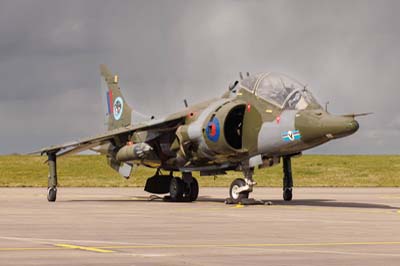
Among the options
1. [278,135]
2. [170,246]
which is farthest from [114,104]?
[170,246]

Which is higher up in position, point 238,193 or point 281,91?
point 281,91

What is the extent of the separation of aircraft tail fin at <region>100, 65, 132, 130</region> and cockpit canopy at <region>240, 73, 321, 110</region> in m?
10.3

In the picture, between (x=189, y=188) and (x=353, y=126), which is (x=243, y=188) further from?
(x=353, y=126)

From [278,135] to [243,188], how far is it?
2.27 meters

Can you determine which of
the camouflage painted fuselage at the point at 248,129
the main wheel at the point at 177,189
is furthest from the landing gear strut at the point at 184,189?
the camouflage painted fuselage at the point at 248,129

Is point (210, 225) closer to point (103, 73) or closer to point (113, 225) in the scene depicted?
point (113, 225)

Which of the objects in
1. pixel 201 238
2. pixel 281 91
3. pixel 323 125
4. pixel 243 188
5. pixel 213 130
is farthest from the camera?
pixel 213 130

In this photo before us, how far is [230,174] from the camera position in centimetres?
6462

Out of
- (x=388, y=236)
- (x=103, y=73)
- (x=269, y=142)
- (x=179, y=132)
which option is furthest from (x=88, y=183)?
(x=388, y=236)

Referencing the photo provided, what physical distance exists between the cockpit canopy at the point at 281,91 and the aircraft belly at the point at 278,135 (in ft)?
1.40

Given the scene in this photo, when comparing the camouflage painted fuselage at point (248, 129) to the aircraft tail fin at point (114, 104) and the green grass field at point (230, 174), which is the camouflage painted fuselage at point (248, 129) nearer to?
the aircraft tail fin at point (114, 104)

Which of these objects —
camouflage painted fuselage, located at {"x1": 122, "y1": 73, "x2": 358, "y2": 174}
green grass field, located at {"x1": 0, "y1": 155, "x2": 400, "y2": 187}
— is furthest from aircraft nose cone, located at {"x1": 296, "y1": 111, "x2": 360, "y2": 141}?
green grass field, located at {"x1": 0, "y1": 155, "x2": 400, "y2": 187}

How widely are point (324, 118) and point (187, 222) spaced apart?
6776 millimetres

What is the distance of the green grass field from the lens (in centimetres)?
5581
